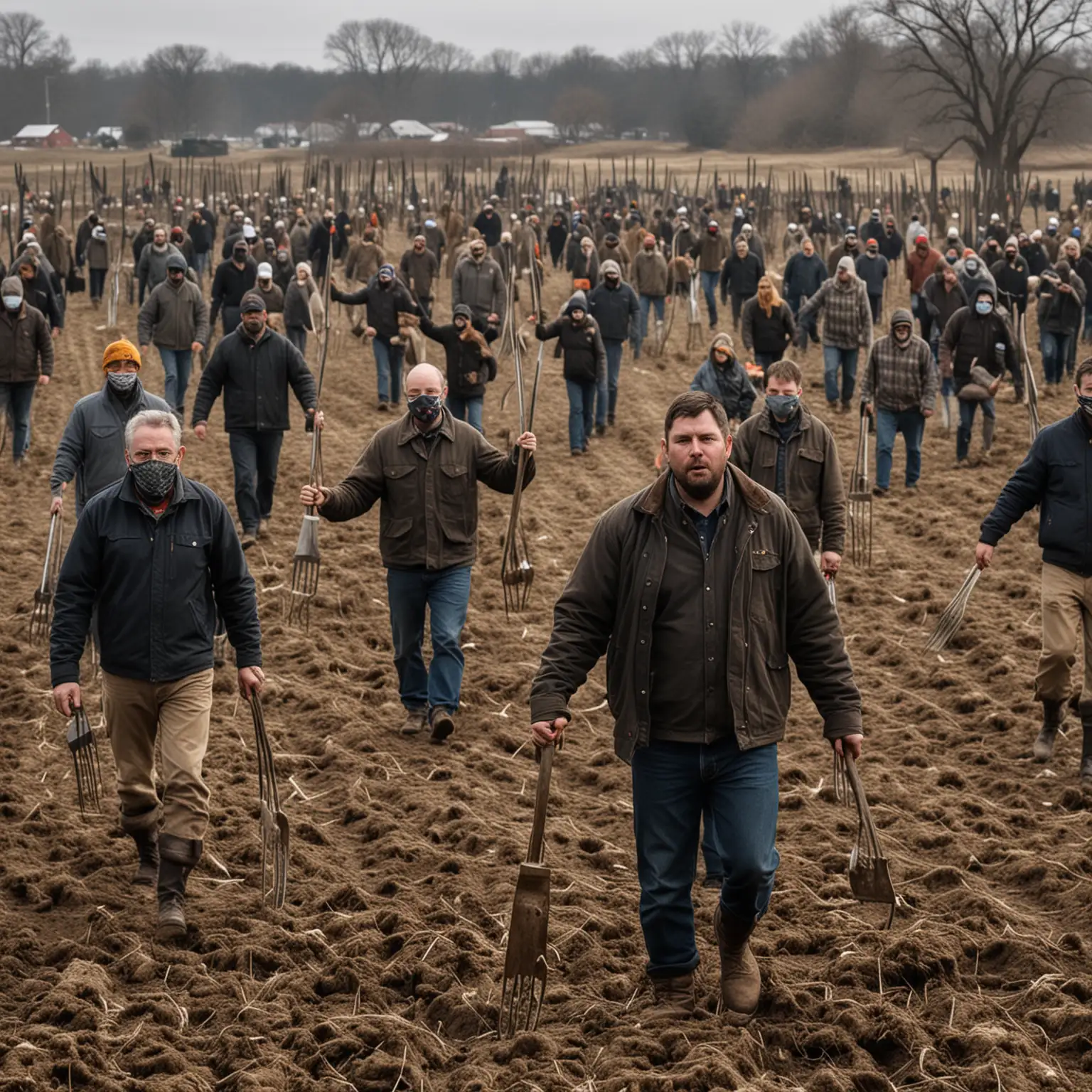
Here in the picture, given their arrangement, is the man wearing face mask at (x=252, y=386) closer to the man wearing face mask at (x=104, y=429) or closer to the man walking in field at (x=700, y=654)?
the man wearing face mask at (x=104, y=429)

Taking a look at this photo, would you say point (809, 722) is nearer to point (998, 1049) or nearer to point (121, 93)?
point (998, 1049)

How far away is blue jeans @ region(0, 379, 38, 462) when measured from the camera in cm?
1543

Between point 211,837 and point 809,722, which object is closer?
point 211,837

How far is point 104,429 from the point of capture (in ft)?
29.4

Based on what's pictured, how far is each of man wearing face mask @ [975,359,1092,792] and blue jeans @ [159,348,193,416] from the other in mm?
9505

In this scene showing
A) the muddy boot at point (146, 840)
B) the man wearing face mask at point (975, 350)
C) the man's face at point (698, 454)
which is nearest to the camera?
the man's face at point (698, 454)

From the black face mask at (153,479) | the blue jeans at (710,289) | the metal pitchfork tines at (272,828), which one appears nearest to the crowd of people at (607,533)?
the black face mask at (153,479)

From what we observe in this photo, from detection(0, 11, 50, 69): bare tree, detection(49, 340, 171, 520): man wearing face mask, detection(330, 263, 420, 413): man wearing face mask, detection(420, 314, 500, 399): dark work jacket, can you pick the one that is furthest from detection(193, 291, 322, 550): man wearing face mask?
detection(0, 11, 50, 69): bare tree

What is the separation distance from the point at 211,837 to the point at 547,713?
9.02ft

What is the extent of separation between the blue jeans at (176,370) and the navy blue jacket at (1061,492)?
9521mm

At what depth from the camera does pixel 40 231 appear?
27.5 metres

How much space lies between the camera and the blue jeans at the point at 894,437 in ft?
48.3

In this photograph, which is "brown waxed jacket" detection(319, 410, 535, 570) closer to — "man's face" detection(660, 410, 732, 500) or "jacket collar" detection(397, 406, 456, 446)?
"jacket collar" detection(397, 406, 456, 446)

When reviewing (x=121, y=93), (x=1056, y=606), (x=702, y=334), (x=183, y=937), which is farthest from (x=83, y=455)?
(x=121, y=93)
